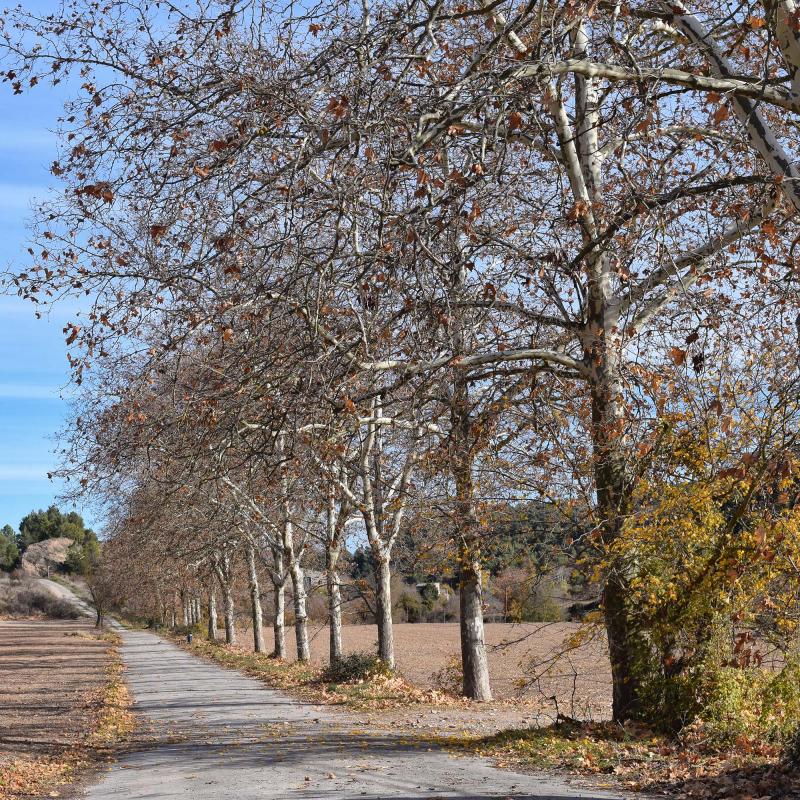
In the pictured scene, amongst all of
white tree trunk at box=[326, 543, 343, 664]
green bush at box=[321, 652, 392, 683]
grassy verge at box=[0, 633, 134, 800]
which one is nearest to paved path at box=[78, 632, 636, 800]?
grassy verge at box=[0, 633, 134, 800]

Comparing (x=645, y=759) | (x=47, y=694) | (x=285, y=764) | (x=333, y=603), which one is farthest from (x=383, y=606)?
(x=645, y=759)

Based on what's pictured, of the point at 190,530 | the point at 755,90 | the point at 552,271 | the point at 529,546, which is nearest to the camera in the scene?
the point at 755,90

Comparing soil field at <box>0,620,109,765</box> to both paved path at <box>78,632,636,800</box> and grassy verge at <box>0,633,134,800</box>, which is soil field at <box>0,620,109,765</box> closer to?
grassy verge at <box>0,633,134,800</box>

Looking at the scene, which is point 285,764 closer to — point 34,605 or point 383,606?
point 383,606

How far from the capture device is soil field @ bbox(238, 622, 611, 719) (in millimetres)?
13281

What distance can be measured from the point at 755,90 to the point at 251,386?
5221 millimetres

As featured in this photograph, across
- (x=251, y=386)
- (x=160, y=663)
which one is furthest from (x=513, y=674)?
(x=251, y=386)

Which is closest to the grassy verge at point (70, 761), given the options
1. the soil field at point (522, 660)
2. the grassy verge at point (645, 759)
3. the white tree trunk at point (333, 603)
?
the grassy verge at point (645, 759)

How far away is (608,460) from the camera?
37.5 feet

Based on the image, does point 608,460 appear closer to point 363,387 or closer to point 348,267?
point 363,387

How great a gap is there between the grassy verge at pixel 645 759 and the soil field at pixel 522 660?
0.61m

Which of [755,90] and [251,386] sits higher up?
[755,90]

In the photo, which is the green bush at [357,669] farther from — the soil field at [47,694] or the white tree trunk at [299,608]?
the white tree trunk at [299,608]

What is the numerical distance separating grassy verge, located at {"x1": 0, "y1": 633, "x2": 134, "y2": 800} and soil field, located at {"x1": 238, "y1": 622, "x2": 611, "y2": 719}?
17.5ft
